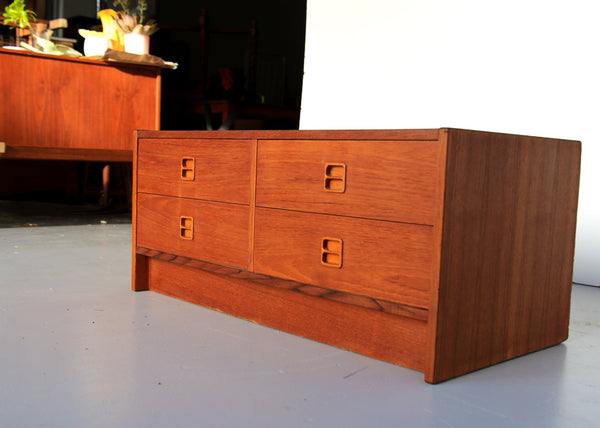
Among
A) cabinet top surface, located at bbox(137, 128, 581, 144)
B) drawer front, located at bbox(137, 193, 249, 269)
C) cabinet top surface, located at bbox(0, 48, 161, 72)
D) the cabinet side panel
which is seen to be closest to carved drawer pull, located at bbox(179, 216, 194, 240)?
drawer front, located at bbox(137, 193, 249, 269)

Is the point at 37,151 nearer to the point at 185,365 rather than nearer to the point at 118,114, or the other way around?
the point at 118,114

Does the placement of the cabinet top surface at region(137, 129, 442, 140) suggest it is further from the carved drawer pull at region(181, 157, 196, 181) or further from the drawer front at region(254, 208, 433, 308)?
the drawer front at region(254, 208, 433, 308)

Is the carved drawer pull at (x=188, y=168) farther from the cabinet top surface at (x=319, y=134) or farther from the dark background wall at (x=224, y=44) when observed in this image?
the dark background wall at (x=224, y=44)

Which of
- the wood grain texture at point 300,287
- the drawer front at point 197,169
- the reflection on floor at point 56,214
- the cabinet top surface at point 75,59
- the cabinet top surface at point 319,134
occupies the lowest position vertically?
the reflection on floor at point 56,214

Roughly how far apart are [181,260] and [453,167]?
2.83 feet

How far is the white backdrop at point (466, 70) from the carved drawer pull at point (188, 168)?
3.65 ft

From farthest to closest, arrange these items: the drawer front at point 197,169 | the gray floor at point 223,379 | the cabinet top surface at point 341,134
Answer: the drawer front at point 197,169 → the cabinet top surface at point 341,134 → the gray floor at point 223,379

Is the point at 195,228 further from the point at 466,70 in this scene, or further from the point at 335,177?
the point at 466,70

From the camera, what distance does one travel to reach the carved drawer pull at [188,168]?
5.64ft

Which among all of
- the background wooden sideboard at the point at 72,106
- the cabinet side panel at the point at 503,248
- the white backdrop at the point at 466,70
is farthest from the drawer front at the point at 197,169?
the background wooden sideboard at the point at 72,106

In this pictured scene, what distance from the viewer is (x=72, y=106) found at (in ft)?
10.3

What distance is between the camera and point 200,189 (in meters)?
1.70

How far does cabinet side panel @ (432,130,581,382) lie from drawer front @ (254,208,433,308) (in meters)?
0.06

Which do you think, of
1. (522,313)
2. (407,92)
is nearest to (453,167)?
(522,313)
